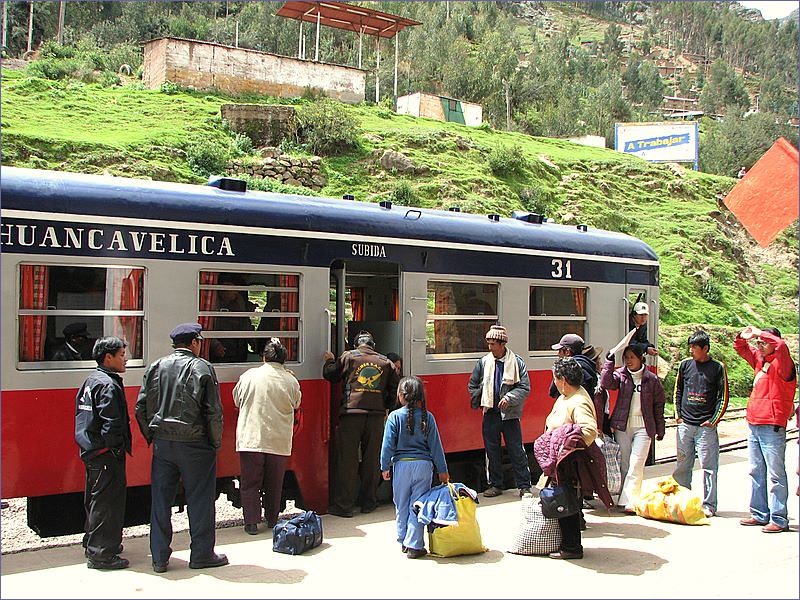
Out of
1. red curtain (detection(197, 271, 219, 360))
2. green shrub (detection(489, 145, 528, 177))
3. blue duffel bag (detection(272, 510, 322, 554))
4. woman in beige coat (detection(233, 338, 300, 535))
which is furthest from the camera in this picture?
green shrub (detection(489, 145, 528, 177))

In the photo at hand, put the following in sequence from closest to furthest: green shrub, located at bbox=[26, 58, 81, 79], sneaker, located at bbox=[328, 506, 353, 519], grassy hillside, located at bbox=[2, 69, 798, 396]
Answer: sneaker, located at bbox=[328, 506, 353, 519] < grassy hillside, located at bbox=[2, 69, 798, 396] < green shrub, located at bbox=[26, 58, 81, 79]

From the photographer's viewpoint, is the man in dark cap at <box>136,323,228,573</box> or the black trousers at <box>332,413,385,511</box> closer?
the man in dark cap at <box>136,323,228,573</box>

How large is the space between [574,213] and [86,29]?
55.4m

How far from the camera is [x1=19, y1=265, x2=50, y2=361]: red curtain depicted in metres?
6.55

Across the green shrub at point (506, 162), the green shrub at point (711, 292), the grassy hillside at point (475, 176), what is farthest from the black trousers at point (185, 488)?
the green shrub at point (506, 162)

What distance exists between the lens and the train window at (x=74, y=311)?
6578 millimetres

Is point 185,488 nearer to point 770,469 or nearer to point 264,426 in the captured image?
point 264,426

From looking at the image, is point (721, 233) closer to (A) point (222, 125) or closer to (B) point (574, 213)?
(B) point (574, 213)

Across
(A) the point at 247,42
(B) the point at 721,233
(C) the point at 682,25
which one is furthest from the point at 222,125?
(C) the point at 682,25

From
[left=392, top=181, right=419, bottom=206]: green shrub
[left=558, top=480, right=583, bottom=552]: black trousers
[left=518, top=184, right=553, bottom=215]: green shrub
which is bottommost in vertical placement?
[left=558, top=480, right=583, bottom=552]: black trousers

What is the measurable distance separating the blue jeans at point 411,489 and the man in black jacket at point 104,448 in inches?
86.8

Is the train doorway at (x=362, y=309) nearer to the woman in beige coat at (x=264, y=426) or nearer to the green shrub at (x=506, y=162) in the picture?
the woman in beige coat at (x=264, y=426)

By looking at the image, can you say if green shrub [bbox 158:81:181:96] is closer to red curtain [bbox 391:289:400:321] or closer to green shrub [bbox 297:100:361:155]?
green shrub [bbox 297:100:361:155]

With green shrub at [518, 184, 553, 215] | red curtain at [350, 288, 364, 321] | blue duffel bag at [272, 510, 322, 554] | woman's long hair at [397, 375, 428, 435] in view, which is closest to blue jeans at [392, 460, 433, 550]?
woman's long hair at [397, 375, 428, 435]
